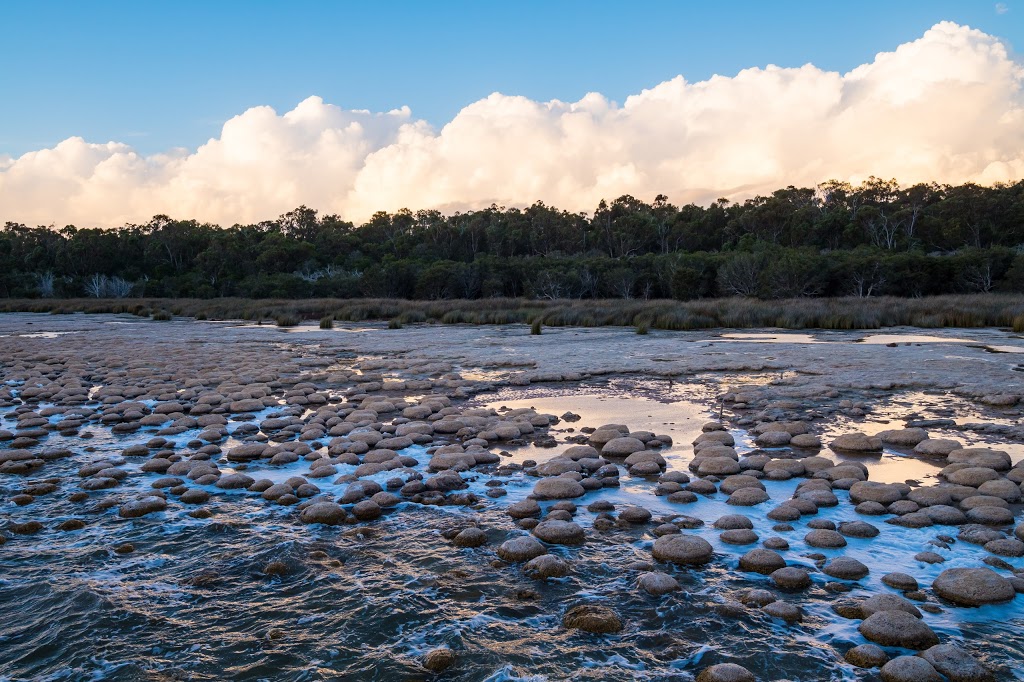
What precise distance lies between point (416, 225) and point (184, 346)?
68655 mm

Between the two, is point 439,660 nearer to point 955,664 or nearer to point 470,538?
point 470,538

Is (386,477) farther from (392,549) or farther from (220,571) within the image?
(220,571)

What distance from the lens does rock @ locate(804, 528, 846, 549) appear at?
4312 mm

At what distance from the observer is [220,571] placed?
4.21 meters

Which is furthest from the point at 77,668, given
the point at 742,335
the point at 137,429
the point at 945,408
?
the point at 742,335

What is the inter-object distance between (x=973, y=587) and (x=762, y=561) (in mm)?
1004

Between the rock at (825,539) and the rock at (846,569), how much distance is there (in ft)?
1.00

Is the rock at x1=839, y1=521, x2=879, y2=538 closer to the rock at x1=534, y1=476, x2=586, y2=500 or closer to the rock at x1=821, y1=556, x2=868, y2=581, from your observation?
the rock at x1=821, y1=556, x2=868, y2=581

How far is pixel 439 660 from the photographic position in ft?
10.5

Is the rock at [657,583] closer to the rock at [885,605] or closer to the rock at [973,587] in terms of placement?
the rock at [885,605]

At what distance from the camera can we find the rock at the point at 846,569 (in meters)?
3.90

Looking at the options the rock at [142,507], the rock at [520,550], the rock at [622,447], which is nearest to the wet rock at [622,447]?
the rock at [622,447]

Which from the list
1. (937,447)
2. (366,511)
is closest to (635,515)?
(366,511)

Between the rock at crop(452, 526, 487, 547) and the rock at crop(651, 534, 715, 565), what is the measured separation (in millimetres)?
1064
